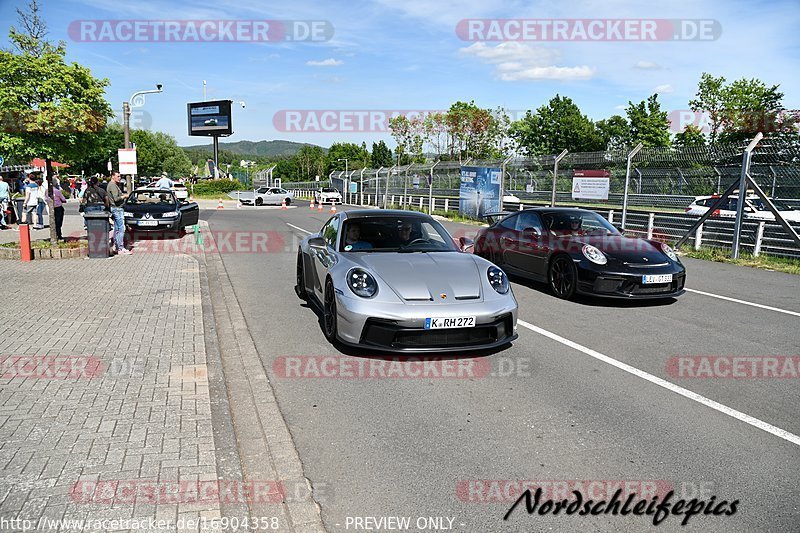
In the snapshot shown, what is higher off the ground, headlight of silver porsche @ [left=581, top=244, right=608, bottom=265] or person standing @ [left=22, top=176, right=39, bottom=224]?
person standing @ [left=22, top=176, right=39, bottom=224]

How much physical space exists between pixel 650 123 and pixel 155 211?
73.6 meters

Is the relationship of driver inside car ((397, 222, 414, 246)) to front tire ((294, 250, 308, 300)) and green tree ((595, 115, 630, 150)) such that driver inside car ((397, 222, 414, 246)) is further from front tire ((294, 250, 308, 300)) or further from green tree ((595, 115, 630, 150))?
green tree ((595, 115, 630, 150))

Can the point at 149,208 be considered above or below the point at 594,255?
above

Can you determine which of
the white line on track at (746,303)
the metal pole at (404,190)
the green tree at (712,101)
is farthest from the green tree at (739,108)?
the white line on track at (746,303)

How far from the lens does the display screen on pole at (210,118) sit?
71938 mm

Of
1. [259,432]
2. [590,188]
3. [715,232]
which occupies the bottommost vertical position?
[259,432]

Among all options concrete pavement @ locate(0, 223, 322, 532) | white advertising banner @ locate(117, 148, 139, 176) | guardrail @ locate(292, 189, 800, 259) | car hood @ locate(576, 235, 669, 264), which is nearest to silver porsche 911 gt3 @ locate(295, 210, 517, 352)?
concrete pavement @ locate(0, 223, 322, 532)

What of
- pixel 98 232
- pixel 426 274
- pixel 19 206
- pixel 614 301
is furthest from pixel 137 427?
pixel 19 206

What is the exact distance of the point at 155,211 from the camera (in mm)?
16375

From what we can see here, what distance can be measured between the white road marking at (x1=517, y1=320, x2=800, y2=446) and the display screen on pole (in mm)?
71831

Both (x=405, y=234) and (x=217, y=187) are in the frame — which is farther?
(x=217, y=187)

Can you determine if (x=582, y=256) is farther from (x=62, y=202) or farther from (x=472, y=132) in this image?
(x=472, y=132)

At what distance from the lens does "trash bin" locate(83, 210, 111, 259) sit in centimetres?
Answer: 1188

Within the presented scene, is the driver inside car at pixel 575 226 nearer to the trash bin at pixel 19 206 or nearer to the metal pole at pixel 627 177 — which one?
the metal pole at pixel 627 177
